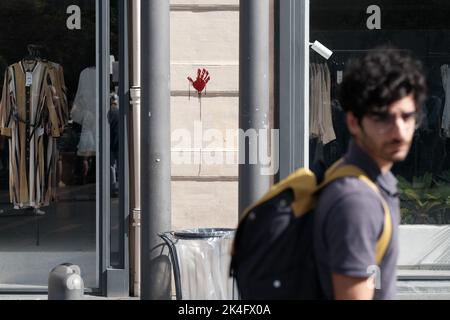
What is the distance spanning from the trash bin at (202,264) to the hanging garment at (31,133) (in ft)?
8.85

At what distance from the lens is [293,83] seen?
798 centimetres

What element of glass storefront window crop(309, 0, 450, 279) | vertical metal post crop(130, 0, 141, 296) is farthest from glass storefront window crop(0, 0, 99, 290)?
glass storefront window crop(309, 0, 450, 279)

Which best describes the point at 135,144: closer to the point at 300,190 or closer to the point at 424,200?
the point at 424,200

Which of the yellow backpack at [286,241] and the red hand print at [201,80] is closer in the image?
the yellow backpack at [286,241]

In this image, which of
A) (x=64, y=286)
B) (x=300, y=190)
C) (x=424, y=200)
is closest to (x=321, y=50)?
(x=424, y=200)

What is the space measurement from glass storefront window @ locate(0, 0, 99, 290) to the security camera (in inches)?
79.7

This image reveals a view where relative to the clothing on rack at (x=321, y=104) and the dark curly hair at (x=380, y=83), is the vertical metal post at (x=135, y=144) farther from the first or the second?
Result: the dark curly hair at (x=380, y=83)

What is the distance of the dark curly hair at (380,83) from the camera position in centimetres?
270

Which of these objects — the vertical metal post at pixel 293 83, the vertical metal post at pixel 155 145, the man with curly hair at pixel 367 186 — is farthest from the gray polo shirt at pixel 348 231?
the vertical metal post at pixel 293 83

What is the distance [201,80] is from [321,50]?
3.85ft

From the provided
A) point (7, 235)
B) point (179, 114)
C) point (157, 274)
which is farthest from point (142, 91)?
point (7, 235)

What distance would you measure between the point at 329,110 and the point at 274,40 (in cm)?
85
